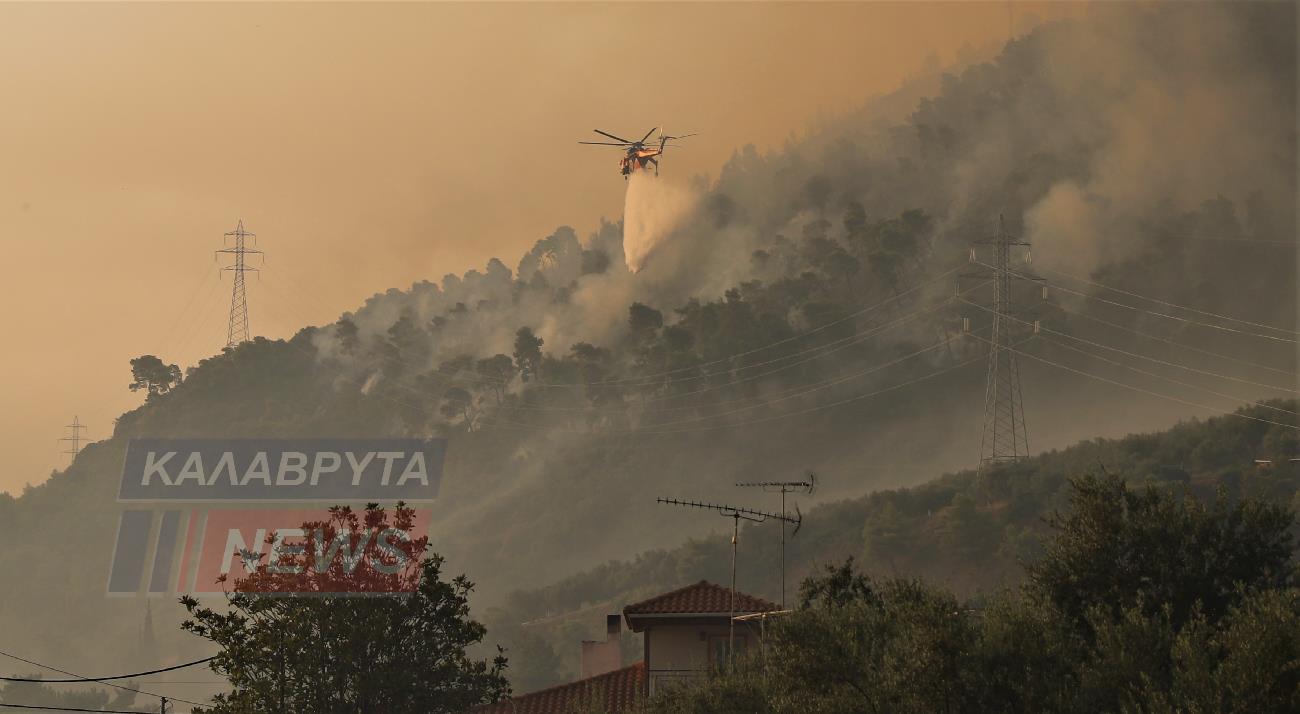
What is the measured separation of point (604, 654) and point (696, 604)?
10671 mm

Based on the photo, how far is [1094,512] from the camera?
1976 inches

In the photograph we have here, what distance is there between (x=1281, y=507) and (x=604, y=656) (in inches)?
1655

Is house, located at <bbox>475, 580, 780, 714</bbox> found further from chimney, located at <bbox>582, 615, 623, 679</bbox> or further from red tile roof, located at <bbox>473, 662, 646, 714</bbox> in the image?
chimney, located at <bbox>582, 615, 623, 679</bbox>

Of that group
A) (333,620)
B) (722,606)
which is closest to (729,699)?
(333,620)

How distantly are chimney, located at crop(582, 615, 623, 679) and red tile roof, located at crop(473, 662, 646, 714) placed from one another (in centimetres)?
431

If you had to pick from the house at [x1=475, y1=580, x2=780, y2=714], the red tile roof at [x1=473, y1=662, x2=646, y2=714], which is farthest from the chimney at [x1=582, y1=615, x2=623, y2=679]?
the house at [x1=475, y1=580, x2=780, y2=714]

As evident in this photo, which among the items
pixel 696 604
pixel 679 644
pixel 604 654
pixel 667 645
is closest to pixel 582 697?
pixel 667 645

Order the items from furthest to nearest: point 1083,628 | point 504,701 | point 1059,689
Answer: point 504,701 → point 1083,628 → point 1059,689

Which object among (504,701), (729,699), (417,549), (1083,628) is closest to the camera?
(1083,628)

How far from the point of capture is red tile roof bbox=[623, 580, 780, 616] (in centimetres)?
7569

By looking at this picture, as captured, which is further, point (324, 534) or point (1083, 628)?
point (324, 534)

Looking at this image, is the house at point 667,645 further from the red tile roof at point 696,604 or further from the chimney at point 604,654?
the chimney at point 604,654

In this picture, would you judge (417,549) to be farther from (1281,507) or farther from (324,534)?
(1281,507)

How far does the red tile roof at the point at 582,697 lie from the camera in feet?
246
